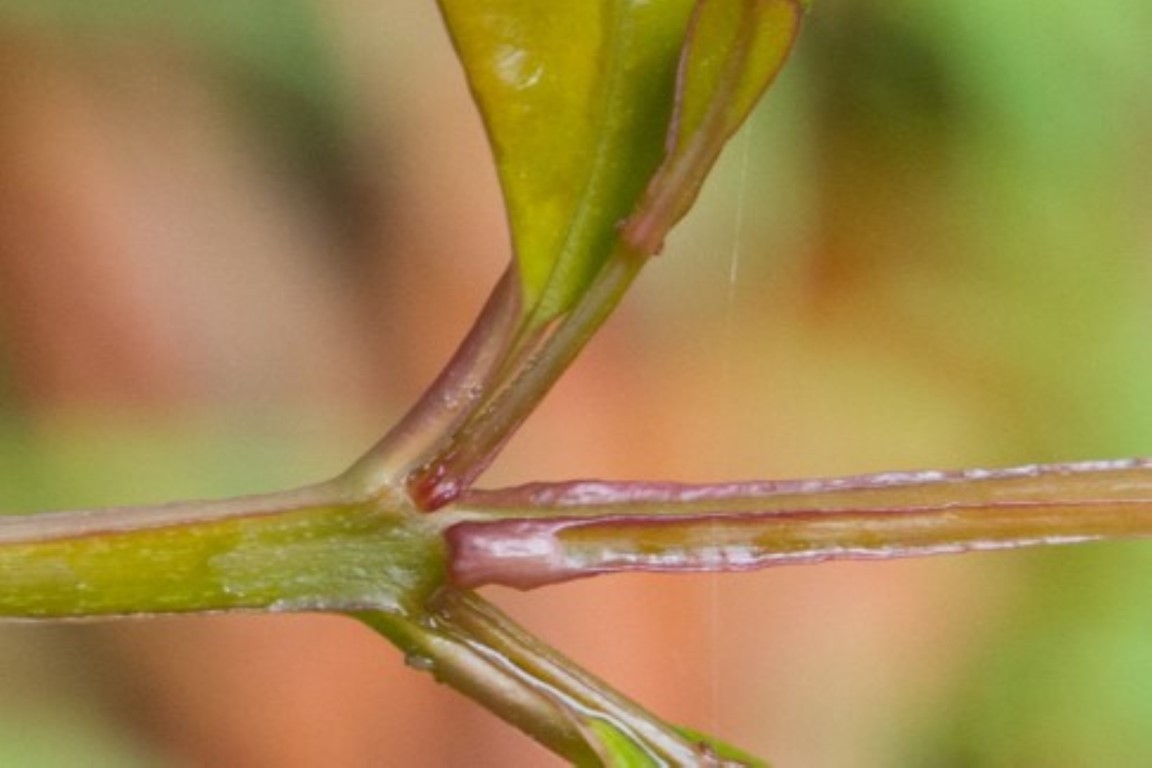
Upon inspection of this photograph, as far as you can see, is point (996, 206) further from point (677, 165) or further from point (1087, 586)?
point (677, 165)

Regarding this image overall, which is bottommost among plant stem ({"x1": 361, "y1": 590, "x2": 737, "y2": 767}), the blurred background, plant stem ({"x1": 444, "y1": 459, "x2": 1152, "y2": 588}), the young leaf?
plant stem ({"x1": 361, "y1": 590, "x2": 737, "y2": 767})

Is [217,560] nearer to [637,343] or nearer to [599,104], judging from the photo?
[599,104]

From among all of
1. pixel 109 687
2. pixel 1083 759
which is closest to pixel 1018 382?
pixel 1083 759

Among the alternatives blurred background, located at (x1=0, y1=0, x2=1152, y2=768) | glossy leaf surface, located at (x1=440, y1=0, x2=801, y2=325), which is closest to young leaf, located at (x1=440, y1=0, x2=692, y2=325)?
glossy leaf surface, located at (x1=440, y1=0, x2=801, y2=325)

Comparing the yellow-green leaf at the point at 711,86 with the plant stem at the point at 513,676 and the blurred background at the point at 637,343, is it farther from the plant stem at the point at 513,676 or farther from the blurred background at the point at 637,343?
the blurred background at the point at 637,343

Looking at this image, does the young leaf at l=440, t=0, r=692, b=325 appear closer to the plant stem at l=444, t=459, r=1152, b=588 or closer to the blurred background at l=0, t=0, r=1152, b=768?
the plant stem at l=444, t=459, r=1152, b=588

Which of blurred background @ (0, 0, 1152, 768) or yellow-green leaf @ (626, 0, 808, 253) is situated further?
blurred background @ (0, 0, 1152, 768)
